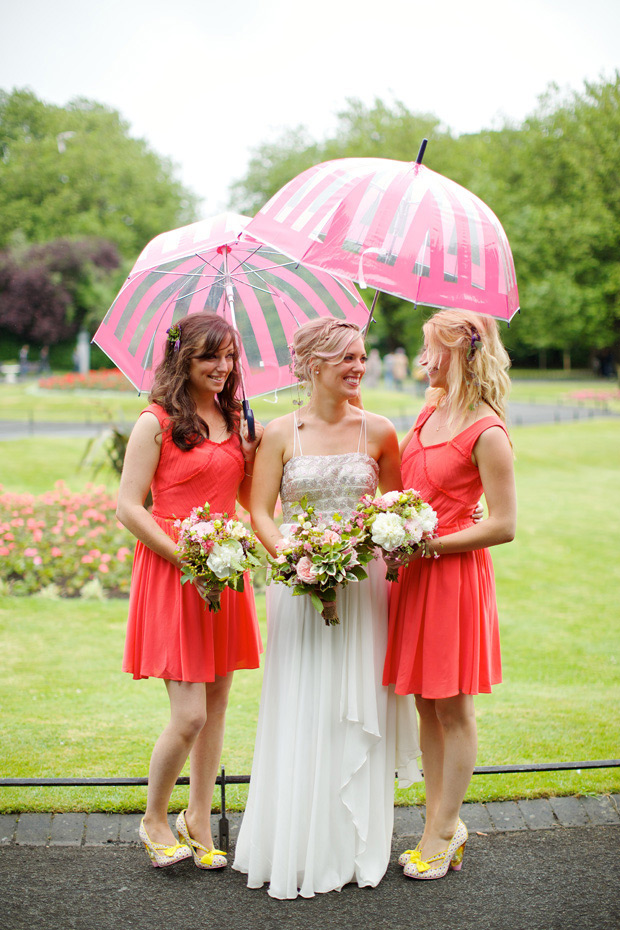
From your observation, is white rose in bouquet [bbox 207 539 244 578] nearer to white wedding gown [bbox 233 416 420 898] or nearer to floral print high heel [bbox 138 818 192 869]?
white wedding gown [bbox 233 416 420 898]

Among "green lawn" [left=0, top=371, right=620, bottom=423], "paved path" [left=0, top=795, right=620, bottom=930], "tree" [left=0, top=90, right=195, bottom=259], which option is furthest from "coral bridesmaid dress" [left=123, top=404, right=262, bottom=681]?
"tree" [left=0, top=90, right=195, bottom=259]

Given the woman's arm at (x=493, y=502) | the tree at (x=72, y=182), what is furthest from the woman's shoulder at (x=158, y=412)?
the tree at (x=72, y=182)

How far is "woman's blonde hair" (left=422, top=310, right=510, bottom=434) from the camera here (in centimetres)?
328

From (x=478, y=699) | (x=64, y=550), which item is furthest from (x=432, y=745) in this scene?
(x=64, y=550)

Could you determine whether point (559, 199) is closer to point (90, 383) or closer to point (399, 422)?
point (399, 422)

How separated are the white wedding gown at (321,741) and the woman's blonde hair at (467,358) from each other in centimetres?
46

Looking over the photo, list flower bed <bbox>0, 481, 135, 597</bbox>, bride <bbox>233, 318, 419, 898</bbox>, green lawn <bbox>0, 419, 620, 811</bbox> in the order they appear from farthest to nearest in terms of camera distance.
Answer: flower bed <bbox>0, 481, 135, 597</bbox> → green lawn <bbox>0, 419, 620, 811</bbox> → bride <bbox>233, 318, 419, 898</bbox>

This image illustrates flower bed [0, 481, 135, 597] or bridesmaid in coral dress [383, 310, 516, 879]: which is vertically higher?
bridesmaid in coral dress [383, 310, 516, 879]

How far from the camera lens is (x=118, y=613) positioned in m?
7.41

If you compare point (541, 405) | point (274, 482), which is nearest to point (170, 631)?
point (274, 482)

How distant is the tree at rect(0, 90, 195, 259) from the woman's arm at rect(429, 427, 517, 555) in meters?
45.1

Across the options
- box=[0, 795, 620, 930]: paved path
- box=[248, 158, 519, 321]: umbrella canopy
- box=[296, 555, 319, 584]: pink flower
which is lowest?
box=[0, 795, 620, 930]: paved path

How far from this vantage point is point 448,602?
3.32 m

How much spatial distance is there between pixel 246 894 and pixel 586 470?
14.4 metres
